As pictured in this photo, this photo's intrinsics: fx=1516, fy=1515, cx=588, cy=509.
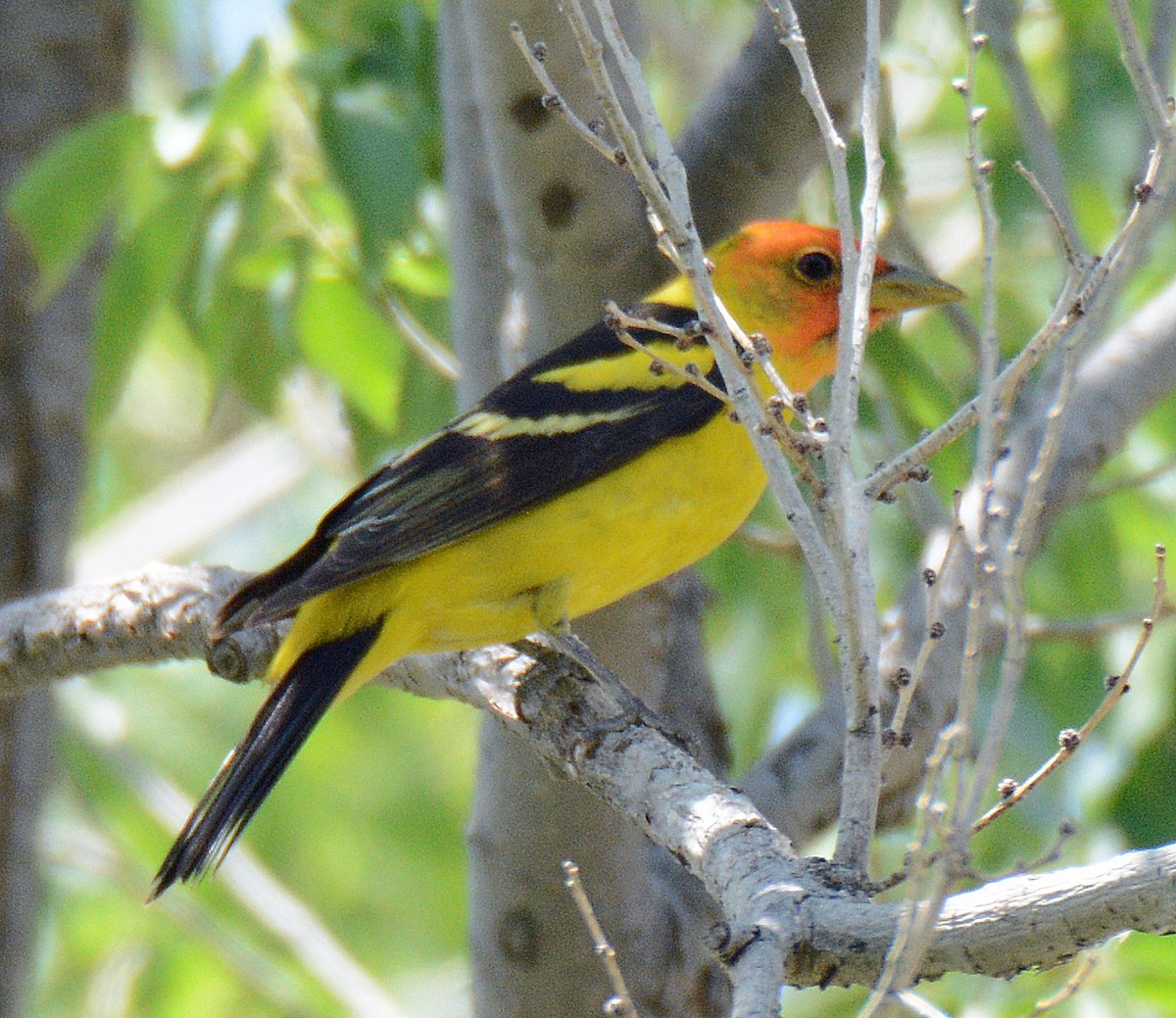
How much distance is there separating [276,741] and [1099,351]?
2474mm

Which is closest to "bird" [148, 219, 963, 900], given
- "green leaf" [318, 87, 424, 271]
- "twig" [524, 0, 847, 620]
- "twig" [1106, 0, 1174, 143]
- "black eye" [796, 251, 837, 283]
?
"green leaf" [318, 87, 424, 271]

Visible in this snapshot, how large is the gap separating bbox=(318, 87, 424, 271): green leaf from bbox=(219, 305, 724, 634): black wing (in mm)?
436

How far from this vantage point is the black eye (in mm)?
3895

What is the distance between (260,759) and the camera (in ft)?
9.47

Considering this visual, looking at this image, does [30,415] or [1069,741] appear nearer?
[1069,741]

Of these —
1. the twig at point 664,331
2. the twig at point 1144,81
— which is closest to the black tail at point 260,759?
the twig at point 664,331

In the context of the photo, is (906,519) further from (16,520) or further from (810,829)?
(16,520)

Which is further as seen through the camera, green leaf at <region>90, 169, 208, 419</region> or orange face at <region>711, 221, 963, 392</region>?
orange face at <region>711, 221, 963, 392</region>

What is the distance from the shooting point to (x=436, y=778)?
25.0 feet

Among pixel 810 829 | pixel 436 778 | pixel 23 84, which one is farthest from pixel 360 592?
pixel 436 778

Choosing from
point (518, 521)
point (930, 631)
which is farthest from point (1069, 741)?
point (518, 521)

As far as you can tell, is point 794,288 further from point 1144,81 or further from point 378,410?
point 1144,81

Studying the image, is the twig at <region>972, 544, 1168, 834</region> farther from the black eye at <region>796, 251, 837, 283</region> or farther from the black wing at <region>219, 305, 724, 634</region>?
the black eye at <region>796, 251, 837, 283</region>

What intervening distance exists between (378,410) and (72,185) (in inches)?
42.4
